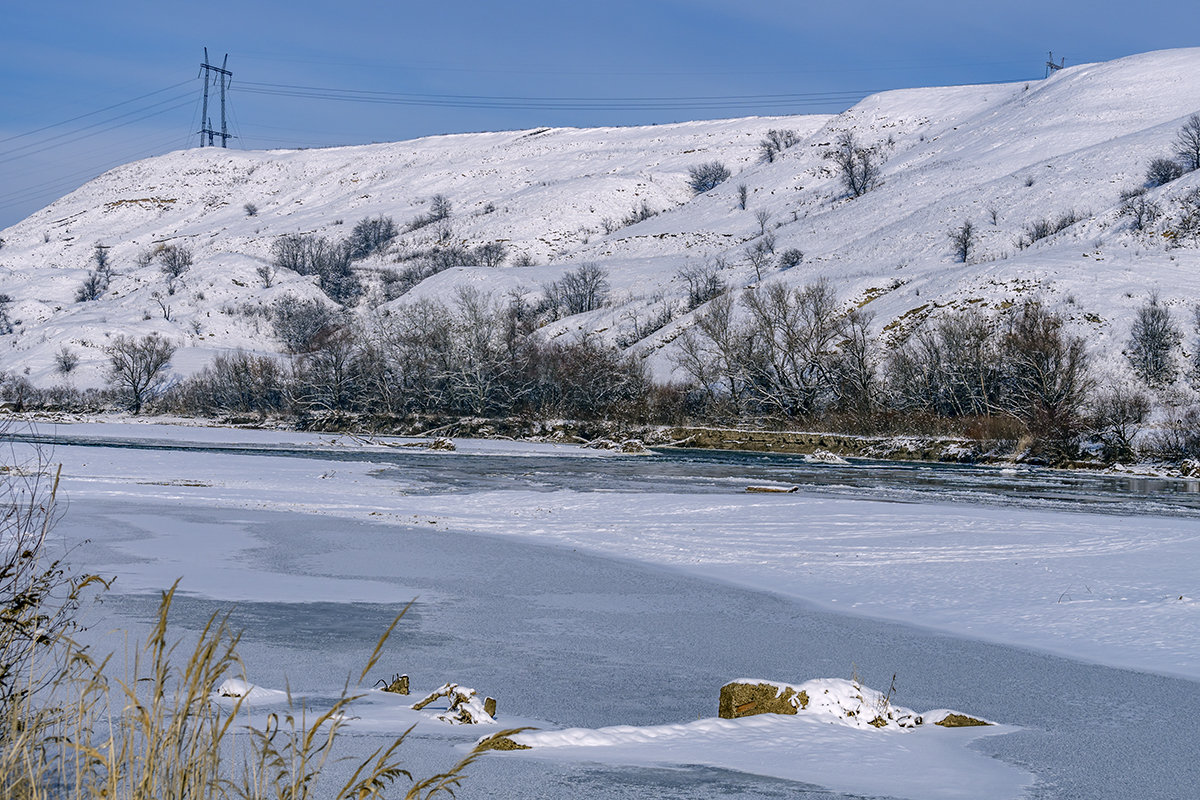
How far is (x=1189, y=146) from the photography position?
267ft

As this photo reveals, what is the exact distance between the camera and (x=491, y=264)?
4759 inches

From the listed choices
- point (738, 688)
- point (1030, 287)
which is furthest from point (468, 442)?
point (738, 688)

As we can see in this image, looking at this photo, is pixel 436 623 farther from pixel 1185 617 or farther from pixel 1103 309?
pixel 1103 309

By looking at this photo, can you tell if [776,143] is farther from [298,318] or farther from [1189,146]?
[298,318]

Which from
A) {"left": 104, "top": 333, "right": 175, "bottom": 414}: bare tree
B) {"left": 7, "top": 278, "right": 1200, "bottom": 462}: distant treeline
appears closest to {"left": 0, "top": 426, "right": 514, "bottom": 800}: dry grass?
{"left": 7, "top": 278, "right": 1200, "bottom": 462}: distant treeline

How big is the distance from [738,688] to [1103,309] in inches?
2247

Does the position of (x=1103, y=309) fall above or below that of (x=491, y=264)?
below

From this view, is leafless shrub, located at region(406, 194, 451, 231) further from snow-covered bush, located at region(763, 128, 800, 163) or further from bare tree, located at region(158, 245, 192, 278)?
snow-covered bush, located at region(763, 128, 800, 163)

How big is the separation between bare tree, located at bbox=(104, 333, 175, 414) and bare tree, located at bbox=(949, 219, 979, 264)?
60.8 meters

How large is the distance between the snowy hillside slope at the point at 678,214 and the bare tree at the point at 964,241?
0.92m

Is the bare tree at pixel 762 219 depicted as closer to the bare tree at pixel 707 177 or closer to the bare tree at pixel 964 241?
the bare tree at pixel 964 241

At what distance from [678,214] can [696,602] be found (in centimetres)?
11837

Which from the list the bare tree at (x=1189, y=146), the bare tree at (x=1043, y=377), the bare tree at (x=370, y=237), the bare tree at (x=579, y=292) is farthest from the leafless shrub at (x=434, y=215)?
the bare tree at (x=1043, y=377)

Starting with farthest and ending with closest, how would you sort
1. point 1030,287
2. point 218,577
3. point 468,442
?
point 1030,287 → point 468,442 → point 218,577
